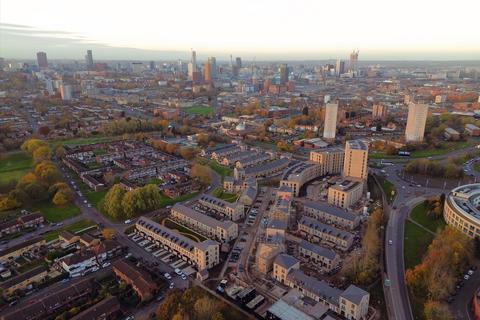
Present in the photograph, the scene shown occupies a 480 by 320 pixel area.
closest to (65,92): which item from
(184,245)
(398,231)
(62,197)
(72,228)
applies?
(62,197)

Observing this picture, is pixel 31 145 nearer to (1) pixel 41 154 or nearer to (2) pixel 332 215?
(1) pixel 41 154

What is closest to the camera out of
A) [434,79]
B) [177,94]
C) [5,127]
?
[5,127]

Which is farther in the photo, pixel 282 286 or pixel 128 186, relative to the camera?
pixel 128 186

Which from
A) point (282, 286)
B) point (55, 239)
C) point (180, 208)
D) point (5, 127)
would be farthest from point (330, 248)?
point (5, 127)

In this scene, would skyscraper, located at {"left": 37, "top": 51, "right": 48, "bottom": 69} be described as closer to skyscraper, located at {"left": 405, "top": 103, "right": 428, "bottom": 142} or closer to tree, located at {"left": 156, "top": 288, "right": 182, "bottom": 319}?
skyscraper, located at {"left": 405, "top": 103, "right": 428, "bottom": 142}

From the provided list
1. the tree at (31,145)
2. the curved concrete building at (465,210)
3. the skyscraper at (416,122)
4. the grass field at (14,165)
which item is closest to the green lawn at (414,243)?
the curved concrete building at (465,210)

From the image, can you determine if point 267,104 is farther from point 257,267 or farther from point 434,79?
point 434,79

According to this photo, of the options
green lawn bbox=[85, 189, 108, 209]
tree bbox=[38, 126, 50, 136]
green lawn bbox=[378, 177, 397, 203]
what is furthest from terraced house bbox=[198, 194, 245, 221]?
tree bbox=[38, 126, 50, 136]
